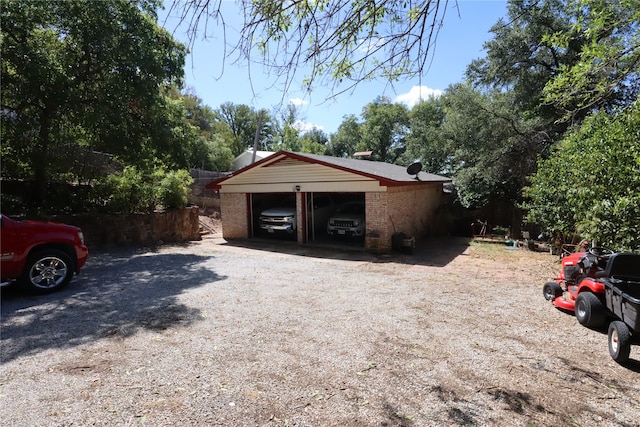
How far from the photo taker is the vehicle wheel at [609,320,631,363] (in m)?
3.93

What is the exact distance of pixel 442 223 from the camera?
17.1 m

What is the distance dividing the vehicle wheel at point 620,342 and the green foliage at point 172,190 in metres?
14.2

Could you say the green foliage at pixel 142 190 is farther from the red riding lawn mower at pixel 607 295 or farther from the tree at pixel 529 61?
the tree at pixel 529 61

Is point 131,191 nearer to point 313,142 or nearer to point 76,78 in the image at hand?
point 76,78

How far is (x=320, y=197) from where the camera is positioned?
49.0ft

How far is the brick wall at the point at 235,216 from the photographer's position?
14422mm

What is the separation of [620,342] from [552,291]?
89.5 inches

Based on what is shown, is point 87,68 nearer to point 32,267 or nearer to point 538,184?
point 32,267


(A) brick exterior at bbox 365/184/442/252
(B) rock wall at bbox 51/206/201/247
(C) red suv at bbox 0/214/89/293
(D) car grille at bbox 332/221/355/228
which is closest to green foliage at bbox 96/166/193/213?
(B) rock wall at bbox 51/206/201/247

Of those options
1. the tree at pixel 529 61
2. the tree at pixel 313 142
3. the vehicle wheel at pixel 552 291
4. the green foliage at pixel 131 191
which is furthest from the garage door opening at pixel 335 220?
the tree at pixel 313 142

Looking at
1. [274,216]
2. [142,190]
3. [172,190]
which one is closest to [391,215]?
[274,216]

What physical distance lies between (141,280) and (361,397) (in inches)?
235

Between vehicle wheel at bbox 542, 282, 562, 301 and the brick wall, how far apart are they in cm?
1093

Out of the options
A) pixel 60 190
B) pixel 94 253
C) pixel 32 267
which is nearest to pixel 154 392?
pixel 32 267
